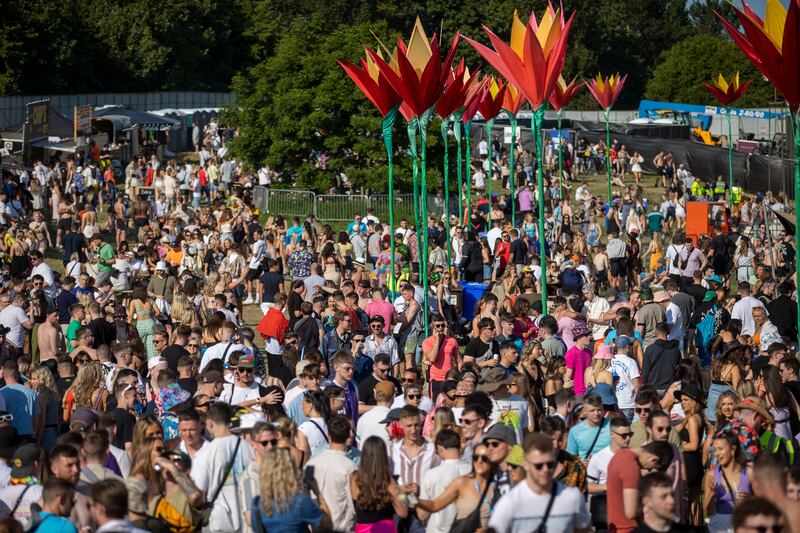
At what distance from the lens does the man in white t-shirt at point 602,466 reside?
27.3 ft

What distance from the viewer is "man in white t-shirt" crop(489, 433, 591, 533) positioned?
6.79 meters

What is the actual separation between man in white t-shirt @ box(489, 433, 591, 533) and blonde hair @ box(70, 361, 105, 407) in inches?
199

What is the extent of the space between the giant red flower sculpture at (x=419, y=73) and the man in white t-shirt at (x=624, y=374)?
538cm

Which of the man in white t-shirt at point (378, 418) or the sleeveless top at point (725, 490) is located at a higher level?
the man in white t-shirt at point (378, 418)

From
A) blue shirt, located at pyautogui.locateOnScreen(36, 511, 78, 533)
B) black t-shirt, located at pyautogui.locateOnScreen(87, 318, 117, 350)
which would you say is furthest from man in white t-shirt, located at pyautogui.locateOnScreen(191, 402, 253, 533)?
black t-shirt, located at pyautogui.locateOnScreen(87, 318, 117, 350)

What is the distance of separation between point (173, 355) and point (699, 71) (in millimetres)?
70342

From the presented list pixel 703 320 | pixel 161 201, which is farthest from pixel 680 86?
pixel 703 320

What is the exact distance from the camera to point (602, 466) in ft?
28.0

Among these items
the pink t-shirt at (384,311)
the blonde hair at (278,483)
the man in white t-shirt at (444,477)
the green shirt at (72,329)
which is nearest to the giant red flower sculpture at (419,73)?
the pink t-shirt at (384,311)

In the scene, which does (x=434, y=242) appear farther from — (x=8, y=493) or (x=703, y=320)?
(x=8, y=493)

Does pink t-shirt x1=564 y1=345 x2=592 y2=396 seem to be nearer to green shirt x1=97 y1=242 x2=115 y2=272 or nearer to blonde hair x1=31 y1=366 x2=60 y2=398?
blonde hair x1=31 y1=366 x2=60 y2=398

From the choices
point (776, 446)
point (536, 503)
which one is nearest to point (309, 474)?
point (536, 503)

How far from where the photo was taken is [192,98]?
232ft

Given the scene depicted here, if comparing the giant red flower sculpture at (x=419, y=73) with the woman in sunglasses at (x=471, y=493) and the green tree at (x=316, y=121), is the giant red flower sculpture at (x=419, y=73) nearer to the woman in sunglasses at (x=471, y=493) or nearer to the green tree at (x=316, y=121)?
the woman in sunglasses at (x=471, y=493)
